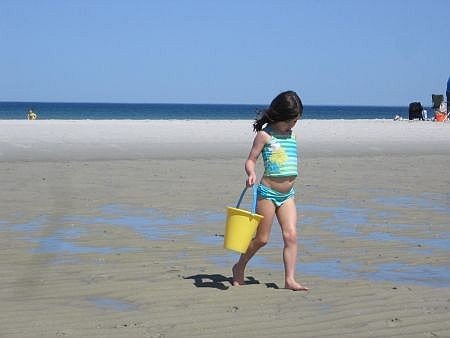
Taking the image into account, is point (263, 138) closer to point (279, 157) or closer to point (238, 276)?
point (279, 157)

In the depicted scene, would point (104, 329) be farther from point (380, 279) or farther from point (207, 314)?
point (380, 279)

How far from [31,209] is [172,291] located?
4.43 m

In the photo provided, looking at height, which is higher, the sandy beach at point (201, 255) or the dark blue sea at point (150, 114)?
the sandy beach at point (201, 255)

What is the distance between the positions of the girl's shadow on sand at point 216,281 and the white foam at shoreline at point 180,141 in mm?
11076

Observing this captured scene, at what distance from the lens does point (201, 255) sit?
7.55 meters

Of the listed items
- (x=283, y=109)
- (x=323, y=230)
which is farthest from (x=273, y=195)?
(x=323, y=230)

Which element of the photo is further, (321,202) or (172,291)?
(321,202)

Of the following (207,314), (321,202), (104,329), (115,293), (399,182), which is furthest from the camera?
(399,182)

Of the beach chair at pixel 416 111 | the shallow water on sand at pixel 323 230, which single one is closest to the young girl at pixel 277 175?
the shallow water on sand at pixel 323 230

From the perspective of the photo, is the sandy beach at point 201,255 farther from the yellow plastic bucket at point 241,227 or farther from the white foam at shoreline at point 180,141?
the white foam at shoreline at point 180,141

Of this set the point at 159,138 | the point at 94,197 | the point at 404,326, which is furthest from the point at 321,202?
the point at 159,138

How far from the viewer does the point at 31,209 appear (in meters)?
10.1

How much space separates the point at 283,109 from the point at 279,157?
0.33m

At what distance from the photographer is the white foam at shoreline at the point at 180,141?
1919 centimetres
